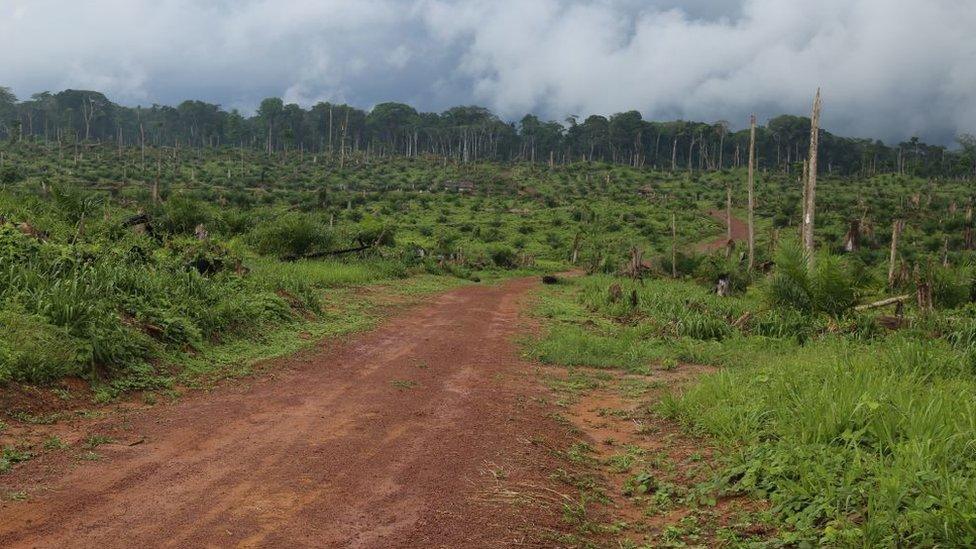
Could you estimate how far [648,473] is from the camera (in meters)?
5.77

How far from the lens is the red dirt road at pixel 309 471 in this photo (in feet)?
13.5

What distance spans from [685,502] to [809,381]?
7.03ft

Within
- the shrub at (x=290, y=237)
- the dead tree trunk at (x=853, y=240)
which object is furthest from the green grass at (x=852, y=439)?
the dead tree trunk at (x=853, y=240)

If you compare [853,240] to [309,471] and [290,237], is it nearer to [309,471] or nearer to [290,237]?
[290,237]

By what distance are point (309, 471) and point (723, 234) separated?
49.3m

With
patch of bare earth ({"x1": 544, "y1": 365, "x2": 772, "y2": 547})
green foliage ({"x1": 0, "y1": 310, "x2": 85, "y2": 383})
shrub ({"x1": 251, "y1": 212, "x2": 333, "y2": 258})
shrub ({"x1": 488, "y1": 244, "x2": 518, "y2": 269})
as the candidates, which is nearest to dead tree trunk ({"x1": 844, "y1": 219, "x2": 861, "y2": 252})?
shrub ({"x1": 488, "y1": 244, "x2": 518, "y2": 269})

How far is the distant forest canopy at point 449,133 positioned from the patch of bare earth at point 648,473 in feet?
319

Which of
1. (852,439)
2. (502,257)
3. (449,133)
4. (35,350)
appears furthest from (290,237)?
(449,133)

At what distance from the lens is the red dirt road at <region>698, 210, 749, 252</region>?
149 ft

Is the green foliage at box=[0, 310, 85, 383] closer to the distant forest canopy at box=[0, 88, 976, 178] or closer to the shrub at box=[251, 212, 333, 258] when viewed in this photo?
the shrub at box=[251, 212, 333, 258]

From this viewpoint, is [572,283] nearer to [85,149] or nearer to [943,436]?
[943,436]

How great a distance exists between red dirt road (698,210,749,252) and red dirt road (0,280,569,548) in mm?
35048

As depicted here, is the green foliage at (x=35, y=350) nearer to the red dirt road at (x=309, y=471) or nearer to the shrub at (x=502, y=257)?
the red dirt road at (x=309, y=471)

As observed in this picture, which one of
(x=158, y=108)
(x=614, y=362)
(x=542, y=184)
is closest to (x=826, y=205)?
(x=542, y=184)
